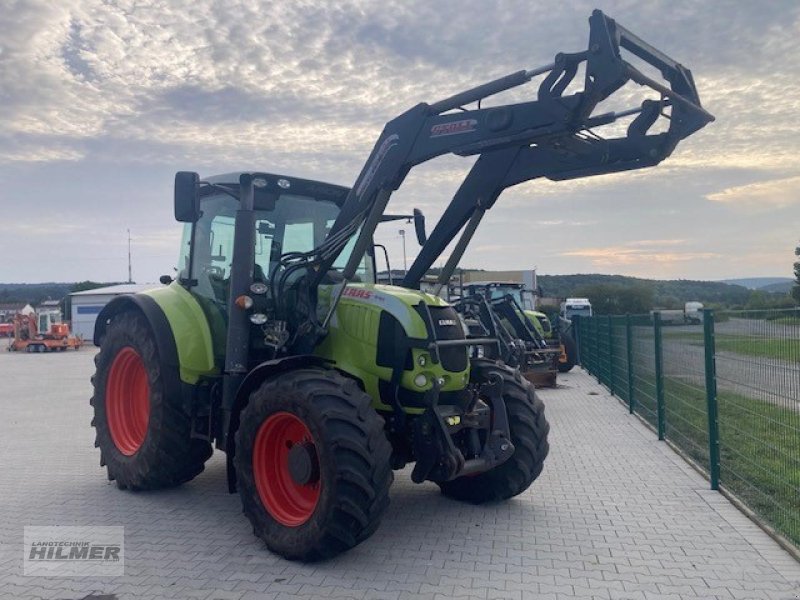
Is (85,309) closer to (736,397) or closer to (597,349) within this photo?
(597,349)

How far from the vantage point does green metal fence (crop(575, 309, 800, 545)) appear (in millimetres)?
4922

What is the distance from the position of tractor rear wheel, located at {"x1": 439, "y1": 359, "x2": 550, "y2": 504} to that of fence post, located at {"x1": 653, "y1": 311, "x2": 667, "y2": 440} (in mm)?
3176

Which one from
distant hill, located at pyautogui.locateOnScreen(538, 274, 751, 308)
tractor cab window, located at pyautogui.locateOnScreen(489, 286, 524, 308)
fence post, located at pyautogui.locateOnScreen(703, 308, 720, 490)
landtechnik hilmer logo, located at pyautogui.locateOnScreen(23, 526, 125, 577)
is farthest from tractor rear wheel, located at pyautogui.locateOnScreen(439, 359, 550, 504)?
distant hill, located at pyautogui.locateOnScreen(538, 274, 751, 308)

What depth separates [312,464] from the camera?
15.9 feet

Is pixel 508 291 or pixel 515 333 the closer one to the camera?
pixel 515 333

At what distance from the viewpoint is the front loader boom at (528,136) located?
4.45m

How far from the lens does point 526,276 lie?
3494cm

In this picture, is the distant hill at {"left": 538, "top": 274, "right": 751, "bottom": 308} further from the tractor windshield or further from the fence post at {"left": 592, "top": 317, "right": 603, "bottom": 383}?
the tractor windshield

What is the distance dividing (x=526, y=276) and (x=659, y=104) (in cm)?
3047

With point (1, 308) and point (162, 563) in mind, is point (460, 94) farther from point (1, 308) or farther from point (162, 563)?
point (1, 308)

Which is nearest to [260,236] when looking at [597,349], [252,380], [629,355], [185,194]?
[185,194]

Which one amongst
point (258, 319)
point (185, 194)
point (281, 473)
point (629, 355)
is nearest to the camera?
point (281, 473)

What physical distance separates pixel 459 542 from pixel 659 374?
14.7 feet

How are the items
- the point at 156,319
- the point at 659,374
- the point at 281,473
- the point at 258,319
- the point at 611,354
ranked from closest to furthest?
the point at 281,473 → the point at 258,319 → the point at 156,319 → the point at 659,374 → the point at 611,354
